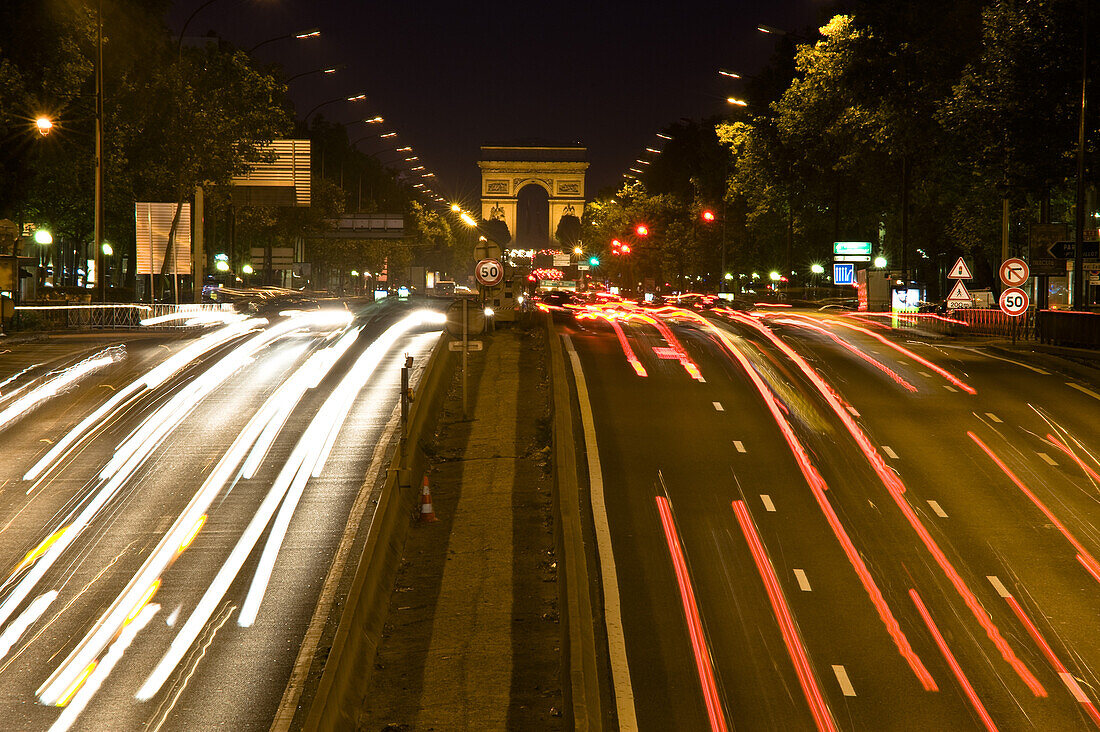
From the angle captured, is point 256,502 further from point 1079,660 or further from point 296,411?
point 1079,660

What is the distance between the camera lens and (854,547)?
1520 cm

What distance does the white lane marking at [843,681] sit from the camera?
10898 mm

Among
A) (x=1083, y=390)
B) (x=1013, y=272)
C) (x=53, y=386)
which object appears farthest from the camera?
(x=1013, y=272)

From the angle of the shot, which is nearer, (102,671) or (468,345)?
(102,671)

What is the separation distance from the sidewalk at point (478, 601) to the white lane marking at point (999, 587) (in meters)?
4.69

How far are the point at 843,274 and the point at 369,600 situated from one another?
52.9m

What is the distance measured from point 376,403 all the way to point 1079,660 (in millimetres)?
16199

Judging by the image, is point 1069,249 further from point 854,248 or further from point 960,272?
point 854,248

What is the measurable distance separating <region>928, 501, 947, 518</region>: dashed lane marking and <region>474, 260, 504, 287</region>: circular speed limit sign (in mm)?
10031

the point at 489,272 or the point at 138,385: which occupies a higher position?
the point at 489,272

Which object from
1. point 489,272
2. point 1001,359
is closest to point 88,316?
point 489,272

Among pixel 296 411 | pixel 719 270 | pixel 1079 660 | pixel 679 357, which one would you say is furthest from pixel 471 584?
pixel 719 270

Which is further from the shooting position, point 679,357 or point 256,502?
point 679,357

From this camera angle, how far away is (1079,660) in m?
11.6
